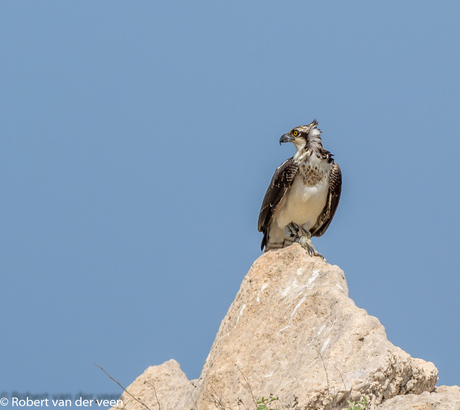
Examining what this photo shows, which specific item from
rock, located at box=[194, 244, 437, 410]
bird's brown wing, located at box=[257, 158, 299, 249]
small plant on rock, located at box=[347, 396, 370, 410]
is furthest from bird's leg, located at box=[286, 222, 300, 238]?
small plant on rock, located at box=[347, 396, 370, 410]

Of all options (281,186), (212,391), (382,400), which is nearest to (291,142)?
(281,186)

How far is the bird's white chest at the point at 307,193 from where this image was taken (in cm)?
1075

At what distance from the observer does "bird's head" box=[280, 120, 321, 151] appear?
10812 mm

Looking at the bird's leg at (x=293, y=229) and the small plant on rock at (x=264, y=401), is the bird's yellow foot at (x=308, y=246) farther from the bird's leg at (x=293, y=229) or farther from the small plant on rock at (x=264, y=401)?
the small plant on rock at (x=264, y=401)

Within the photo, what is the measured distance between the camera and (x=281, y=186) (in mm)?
10953

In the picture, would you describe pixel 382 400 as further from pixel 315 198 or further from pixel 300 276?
pixel 315 198

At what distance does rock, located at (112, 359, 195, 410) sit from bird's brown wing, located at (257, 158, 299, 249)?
304 centimetres

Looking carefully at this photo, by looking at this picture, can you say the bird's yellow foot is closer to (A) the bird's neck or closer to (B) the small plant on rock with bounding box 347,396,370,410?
(A) the bird's neck

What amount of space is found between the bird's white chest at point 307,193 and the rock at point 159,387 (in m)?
3.42

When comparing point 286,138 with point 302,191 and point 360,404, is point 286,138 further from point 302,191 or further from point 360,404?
point 360,404

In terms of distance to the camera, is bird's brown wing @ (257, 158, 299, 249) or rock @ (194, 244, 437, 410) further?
bird's brown wing @ (257, 158, 299, 249)

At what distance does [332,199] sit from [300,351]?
426 cm

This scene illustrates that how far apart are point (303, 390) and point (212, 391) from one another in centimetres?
204

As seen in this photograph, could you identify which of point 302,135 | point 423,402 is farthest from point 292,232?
point 423,402
